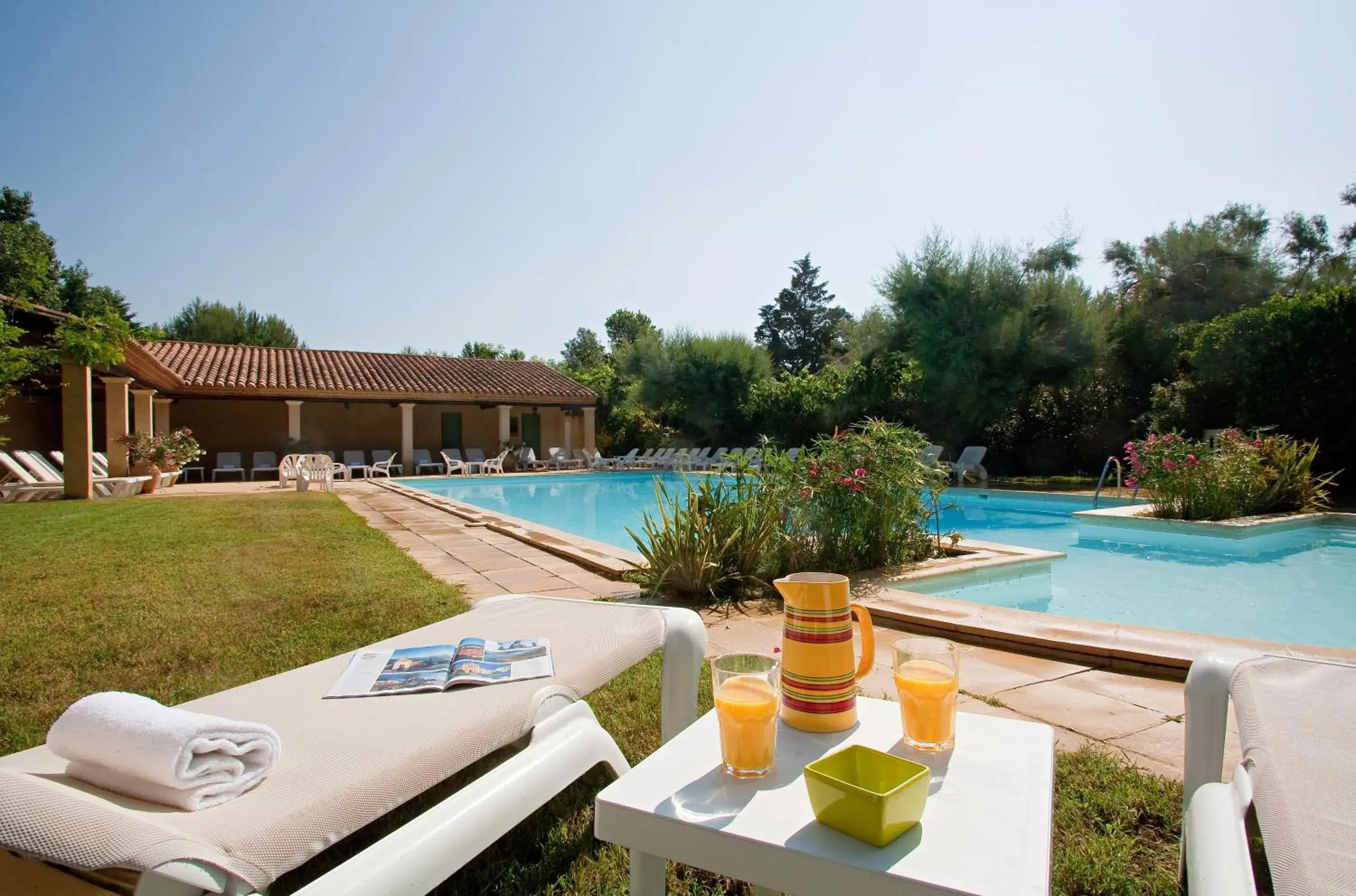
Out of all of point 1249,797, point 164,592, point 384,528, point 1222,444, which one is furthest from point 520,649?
point 1222,444

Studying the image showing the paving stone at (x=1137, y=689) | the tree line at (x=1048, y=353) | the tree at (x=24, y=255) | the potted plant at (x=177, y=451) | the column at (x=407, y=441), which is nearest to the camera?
the paving stone at (x=1137, y=689)

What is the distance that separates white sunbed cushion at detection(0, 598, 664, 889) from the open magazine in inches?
1.2

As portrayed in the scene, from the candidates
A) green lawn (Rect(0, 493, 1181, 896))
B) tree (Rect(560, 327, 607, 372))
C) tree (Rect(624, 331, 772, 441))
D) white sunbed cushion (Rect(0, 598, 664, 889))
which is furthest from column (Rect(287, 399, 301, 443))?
tree (Rect(560, 327, 607, 372))

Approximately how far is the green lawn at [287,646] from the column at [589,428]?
49.8 ft

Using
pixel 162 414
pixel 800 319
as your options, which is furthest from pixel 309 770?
pixel 800 319

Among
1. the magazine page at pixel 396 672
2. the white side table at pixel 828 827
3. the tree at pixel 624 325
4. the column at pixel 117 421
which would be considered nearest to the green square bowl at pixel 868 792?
the white side table at pixel 828 827

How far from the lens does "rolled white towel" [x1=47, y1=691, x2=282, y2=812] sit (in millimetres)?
1260

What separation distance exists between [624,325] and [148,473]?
48.8 meters

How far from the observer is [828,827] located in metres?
1.14

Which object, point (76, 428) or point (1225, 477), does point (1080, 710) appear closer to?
point (1225, 477)

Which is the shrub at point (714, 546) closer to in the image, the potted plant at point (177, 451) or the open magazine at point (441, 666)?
the open magazine at point (441, 666)

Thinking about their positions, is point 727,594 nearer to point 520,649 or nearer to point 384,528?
point 520,649

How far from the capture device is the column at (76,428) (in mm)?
11008

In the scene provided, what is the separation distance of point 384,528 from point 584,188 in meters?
6.76
